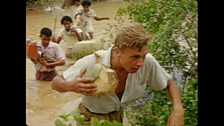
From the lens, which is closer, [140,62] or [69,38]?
[140,62]

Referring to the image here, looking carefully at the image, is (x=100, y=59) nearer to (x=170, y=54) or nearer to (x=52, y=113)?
(x=170, y=54)

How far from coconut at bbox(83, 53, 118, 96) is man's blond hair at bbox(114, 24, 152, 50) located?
0.13 metres

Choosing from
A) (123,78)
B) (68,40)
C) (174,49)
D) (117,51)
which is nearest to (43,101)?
(68,40)

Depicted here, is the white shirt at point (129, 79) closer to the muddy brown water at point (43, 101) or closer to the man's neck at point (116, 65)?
the man's neck at point (116, 65)

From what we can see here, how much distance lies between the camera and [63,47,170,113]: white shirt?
2.51 meters

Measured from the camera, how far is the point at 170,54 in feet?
12.7

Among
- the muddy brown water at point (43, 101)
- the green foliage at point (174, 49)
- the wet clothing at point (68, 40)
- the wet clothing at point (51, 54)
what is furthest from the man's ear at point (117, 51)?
the wet clothing at point (68, 40)

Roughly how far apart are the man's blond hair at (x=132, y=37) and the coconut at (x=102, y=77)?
0.13 m

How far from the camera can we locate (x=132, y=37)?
7.54ft

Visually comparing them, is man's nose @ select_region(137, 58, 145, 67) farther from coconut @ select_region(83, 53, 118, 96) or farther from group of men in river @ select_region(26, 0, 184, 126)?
coconut @ select_region(83, 53, 118, 96)

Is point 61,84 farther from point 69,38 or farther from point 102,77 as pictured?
point 69,38

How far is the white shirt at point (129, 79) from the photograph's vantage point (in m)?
Answer: 2.51

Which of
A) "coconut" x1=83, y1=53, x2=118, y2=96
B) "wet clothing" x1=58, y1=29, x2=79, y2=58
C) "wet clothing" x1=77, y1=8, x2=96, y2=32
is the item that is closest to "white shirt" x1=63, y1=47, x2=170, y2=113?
"coconut" x1=83, y1=53, x2=118, y2=96

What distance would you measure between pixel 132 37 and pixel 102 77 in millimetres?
234
